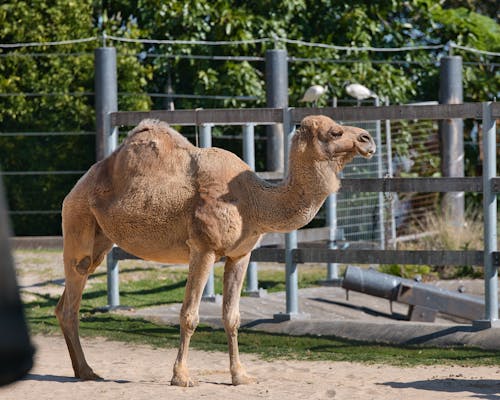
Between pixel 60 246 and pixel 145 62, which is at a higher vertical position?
pixel 145 62

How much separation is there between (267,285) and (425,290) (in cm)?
322

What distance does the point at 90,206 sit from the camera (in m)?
7.05

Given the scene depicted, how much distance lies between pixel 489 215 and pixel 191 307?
3.28m

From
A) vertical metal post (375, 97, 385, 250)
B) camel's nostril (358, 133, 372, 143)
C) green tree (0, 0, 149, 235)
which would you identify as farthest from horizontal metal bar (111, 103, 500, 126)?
green tree (0, 0, 149, 235)

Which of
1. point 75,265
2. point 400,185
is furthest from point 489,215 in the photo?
point 75,265

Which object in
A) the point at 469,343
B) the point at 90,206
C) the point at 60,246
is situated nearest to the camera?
the point at 90,206

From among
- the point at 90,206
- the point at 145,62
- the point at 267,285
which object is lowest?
the point at 267,285

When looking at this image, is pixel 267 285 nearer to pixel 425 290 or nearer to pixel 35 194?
pixel 425 290

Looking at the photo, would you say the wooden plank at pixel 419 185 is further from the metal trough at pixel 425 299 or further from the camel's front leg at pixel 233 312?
the camel's front leg at pixel 233 312

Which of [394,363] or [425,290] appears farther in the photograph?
[425,290]

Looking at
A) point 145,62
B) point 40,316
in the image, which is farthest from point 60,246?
point 40,316

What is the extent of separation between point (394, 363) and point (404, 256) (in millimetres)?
1571

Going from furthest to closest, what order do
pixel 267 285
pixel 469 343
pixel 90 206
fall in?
pixel 267 285, pixel 469 343, pixel 90 206

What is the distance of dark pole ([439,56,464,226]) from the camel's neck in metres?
7.94
